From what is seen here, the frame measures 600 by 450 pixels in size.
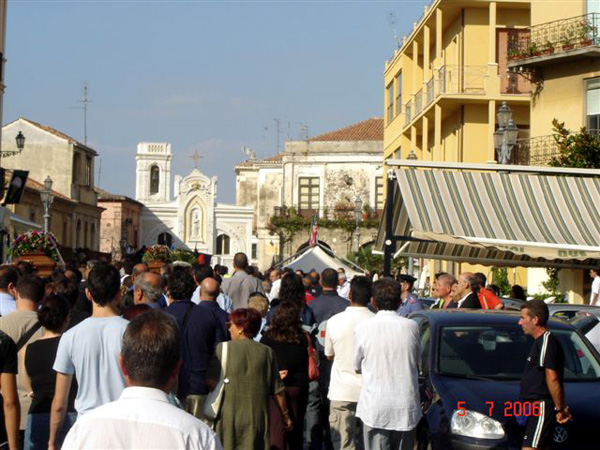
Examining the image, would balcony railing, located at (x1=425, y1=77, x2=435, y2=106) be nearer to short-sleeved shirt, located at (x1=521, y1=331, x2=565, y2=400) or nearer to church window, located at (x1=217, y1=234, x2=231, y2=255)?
short-sleeved shirt, located at (x1=521, y1=331, x2=565, y2=400)

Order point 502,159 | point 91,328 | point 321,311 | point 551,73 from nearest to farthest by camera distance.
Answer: point 91,328
point 321,311
point 502,159
point 551,73

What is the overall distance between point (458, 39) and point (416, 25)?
4.10 m

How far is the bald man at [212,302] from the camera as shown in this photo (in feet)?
30.0

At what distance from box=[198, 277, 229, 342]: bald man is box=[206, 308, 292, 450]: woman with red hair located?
52.0 inches

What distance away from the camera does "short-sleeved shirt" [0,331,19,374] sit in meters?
6.73

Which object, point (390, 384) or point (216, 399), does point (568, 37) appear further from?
point (216, 399)

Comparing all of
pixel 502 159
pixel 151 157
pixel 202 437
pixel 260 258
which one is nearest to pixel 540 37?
pixel 502 159

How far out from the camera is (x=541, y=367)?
25.5 feet

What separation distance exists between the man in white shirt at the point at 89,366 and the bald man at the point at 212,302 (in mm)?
2375

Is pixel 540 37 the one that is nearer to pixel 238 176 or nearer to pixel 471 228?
pixel 471 228

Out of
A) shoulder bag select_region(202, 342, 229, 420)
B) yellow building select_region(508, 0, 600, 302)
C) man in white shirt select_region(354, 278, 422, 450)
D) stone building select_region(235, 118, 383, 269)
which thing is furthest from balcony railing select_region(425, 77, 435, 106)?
stone building select_region(235, 118, 383, 269)

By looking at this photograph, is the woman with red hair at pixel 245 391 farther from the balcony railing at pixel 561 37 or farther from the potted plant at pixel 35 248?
the balcony railing at pixel 561 37

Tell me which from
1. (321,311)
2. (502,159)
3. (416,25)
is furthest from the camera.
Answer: (416,25)

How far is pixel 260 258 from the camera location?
78.8 metres
